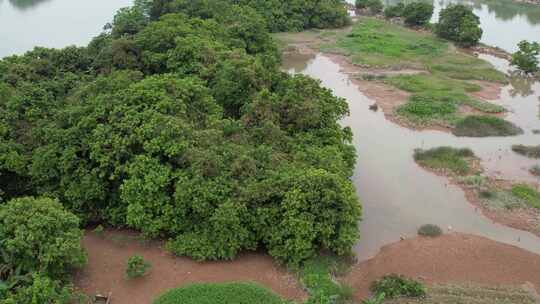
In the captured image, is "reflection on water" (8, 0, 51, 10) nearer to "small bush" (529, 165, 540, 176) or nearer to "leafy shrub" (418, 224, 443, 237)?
"leafy shrub" (418, 224, 443, 237)

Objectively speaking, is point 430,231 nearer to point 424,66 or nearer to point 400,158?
point 400,158

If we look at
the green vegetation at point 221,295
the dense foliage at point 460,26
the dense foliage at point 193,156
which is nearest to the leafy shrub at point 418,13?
the dense foliage at point 460,26

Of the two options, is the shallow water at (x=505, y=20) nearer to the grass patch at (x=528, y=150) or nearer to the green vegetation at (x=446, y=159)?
the grass patch at (x=528, y=150)

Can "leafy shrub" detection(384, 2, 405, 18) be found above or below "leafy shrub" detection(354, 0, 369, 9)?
below

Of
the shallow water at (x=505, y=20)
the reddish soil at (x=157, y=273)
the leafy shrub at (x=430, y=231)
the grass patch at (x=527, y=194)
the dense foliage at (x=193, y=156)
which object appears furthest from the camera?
the shallow water at (x=505, y=20)

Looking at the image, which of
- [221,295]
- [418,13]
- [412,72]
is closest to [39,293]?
[221,295]

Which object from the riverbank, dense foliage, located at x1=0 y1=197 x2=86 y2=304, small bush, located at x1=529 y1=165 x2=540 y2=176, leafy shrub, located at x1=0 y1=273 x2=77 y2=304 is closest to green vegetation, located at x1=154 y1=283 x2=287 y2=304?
leafy shrub, located at x1=0 y1=273 x2=77 y2=304

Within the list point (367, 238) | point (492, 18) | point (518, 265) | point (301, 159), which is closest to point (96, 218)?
point (301, 159)
